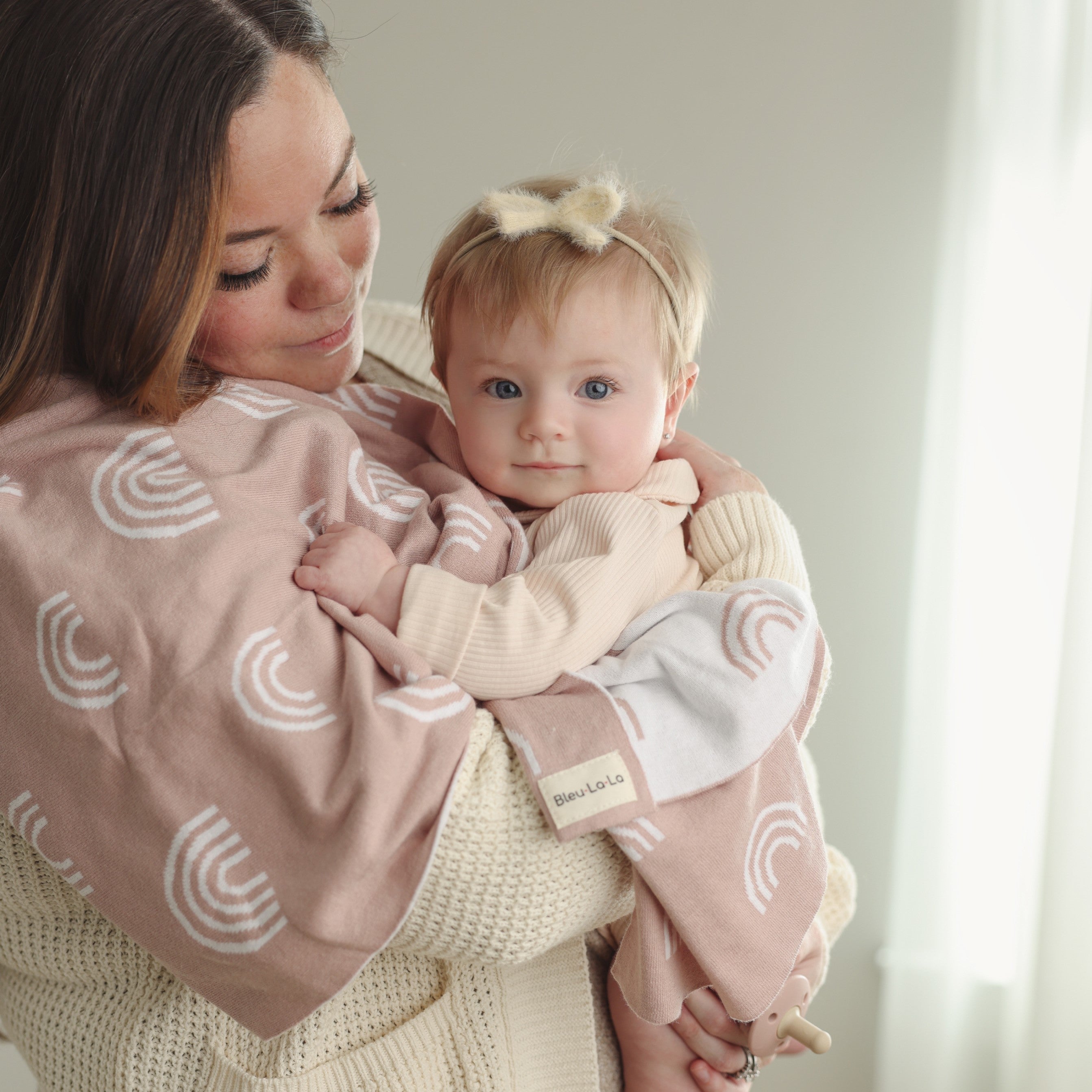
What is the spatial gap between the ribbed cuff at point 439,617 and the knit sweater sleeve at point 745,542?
Result: 0.27 m

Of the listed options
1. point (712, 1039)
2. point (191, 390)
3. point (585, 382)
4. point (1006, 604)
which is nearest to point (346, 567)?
point (191, 390)

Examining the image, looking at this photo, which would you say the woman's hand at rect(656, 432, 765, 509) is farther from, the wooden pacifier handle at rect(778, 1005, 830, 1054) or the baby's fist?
the wooden pacifier handle at rect(778, 1005, 830, 1054)

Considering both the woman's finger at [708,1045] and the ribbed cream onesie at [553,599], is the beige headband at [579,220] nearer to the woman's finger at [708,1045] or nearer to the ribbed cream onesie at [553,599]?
the ribbed cream onesie at [553,599]

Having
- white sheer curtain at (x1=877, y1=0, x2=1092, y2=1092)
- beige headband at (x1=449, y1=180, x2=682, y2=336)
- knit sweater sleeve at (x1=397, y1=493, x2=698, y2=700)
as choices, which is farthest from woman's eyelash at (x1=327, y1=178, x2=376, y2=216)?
white sheer curtain at (x1=877, y1=0, x2=1092, y2=1092)

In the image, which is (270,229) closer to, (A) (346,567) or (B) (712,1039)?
(A) (346,567)

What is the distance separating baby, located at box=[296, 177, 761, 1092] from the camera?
A: 94 centimetres

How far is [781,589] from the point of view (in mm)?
911

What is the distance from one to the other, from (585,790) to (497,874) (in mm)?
86

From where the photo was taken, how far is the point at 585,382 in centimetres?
102

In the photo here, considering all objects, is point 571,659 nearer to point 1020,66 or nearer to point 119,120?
point 119,120

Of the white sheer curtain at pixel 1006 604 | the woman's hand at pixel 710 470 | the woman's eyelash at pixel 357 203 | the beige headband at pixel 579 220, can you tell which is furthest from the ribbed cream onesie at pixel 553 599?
the white sheer curtain at pixel 1006 604

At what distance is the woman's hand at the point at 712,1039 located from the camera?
37.7 inches

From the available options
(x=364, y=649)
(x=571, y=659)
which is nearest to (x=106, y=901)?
(x=364, y=649)

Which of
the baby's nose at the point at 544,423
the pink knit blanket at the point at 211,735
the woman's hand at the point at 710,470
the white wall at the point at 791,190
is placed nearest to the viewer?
the pink knit blanket at the point at 211,735
